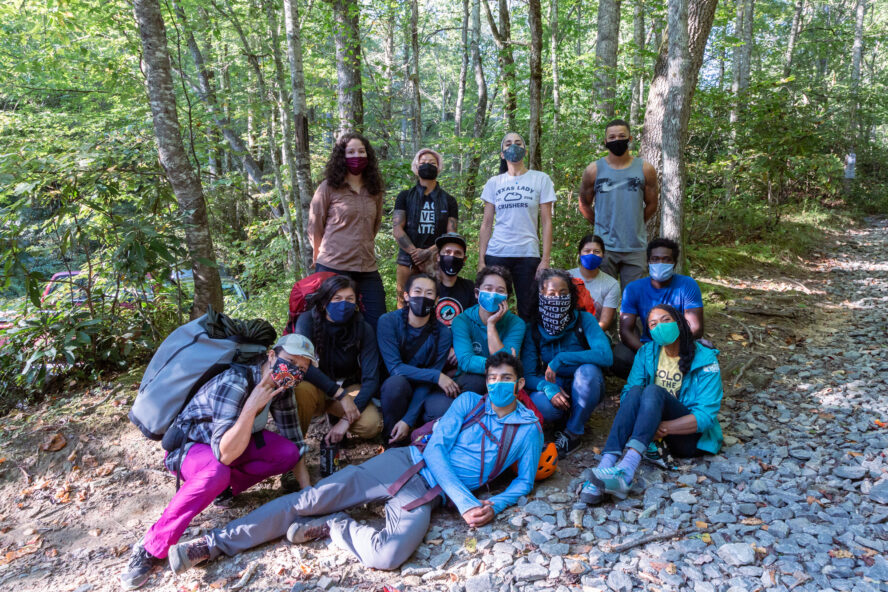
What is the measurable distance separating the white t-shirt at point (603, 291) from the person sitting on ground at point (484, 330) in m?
0.94

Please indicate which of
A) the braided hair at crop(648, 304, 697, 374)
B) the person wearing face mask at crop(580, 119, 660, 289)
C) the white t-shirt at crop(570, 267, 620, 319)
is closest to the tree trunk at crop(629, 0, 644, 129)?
the person wearing face mask at crop(580, 119, 660, 289)

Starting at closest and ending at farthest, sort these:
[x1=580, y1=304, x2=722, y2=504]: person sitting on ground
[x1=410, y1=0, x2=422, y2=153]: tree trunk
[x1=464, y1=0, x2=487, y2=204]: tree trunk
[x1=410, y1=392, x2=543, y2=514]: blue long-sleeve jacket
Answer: [x1=410, y1=392, x2=543, y2=514]: blue long-sleeve jacket → [x1=580, y1=304, x2=722, y2=504]: person sitting on ground → [x1=410, y1=0, x2=422, y2=153]: tree trunk → [x1=464, y1=0, x2=487, y2=204]: tree trunk

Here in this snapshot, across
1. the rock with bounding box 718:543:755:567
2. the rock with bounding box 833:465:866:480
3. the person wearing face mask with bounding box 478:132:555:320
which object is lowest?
the rock with bounding box 718:543:755:567

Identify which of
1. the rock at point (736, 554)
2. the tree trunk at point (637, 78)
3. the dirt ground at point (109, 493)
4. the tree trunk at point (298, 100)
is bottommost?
the dirt ground at point (109, 493)

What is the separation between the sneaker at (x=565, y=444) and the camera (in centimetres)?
405

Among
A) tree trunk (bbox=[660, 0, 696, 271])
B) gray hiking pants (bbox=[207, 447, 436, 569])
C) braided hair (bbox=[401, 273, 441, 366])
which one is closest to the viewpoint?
gray hiking pants (bbox=[207, 447, 436, 569])

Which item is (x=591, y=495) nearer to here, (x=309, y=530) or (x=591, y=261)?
(x=309, y=530)

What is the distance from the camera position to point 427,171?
493 cm

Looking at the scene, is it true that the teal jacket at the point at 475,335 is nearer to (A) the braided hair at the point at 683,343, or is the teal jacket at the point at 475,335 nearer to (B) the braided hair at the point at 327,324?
(B) the braided hair at the point at 327,324

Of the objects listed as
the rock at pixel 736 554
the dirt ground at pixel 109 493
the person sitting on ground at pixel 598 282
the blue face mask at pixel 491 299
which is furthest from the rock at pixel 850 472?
the blue face mask at pixel 491 299

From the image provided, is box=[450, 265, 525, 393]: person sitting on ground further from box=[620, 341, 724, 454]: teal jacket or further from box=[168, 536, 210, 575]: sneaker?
box=[168, 536, 210, 575]: sneaker

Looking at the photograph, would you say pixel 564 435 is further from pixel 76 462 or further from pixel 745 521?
pixel 76 462

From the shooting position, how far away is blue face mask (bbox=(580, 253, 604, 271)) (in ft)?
15.5

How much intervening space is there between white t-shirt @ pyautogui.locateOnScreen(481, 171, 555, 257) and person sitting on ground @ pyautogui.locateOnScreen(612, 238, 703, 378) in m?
0.95
